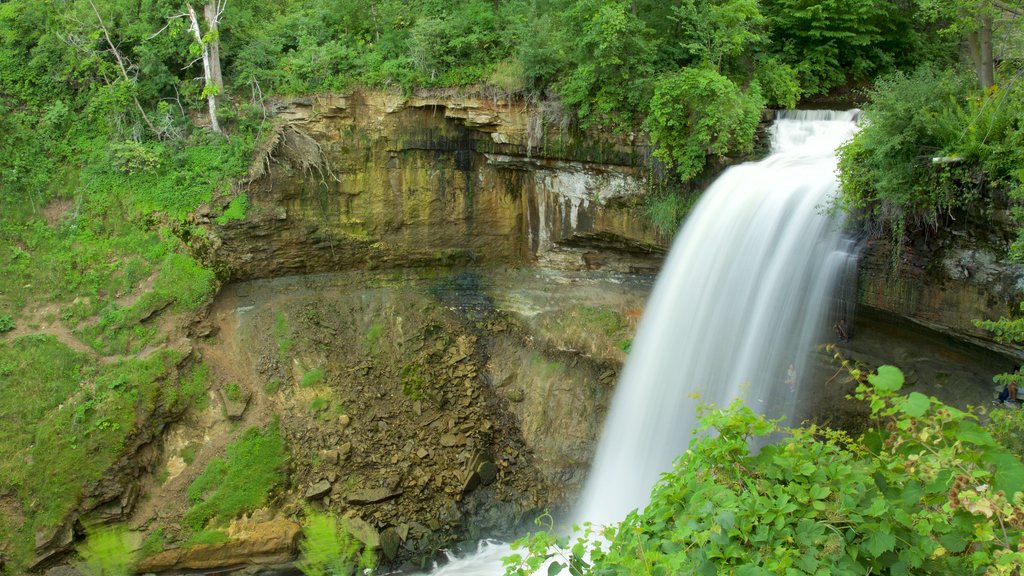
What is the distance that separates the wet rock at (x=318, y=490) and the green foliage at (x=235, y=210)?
22.9 feet

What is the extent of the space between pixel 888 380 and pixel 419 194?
14.6m

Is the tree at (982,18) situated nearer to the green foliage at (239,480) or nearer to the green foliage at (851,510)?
the green foliage at (851,510)

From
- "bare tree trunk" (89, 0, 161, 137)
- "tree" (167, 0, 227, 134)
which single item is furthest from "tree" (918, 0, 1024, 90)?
"bare tree trunk" (89, 0, 161, 137)

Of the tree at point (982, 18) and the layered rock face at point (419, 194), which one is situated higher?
the tree at point (982, 18)

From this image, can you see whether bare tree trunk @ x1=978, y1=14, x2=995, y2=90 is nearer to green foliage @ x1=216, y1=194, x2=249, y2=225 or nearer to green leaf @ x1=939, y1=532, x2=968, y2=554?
green leaf @ x1=939, y1=532, x2=968, y2=554

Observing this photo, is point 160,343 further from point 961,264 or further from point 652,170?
point 961,264

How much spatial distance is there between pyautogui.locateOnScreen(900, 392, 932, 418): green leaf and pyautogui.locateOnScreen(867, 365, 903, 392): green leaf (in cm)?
10

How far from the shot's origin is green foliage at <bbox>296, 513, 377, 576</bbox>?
1200cm

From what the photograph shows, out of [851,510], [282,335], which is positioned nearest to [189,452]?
[282,335]

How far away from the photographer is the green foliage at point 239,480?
13195 millimetres

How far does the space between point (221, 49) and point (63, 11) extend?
4.81 meters

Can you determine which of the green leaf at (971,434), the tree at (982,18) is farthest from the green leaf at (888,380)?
the tree at (982,18)

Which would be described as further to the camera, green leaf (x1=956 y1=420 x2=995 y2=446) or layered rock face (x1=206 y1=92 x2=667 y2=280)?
layered rock face (x1=206 y1=92 x2=667 y2=280)

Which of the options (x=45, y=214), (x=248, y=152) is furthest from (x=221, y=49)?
(x=45, y=214)
